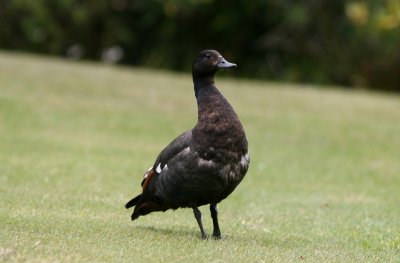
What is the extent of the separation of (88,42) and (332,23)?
33.7 feet

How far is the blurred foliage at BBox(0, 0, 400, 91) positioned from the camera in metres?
31.9

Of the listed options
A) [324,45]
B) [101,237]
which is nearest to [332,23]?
[324,45]

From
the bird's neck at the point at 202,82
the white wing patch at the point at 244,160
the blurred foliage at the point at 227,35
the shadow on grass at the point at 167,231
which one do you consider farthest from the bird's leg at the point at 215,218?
the blurred foliage at the point at 227,35

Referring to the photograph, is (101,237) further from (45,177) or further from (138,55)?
(138,55)

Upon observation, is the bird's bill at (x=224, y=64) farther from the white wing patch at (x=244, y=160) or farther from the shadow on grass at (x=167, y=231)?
the shadow on grass at (x=167, y=231)

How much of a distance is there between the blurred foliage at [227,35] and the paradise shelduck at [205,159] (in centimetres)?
2240

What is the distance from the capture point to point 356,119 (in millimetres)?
21062

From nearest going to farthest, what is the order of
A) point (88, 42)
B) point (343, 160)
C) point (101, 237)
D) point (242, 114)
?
1. point (101, 237)
2. point (343, 160)
3. point (242, 114)
4. point (88, 42)

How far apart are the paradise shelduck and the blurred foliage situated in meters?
22.4

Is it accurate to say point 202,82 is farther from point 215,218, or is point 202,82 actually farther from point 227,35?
point 227,35

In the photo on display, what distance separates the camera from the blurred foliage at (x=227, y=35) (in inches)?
1254

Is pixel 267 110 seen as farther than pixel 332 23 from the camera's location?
No

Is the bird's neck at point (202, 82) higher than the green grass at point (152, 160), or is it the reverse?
the bird's neck at point (202, 82)

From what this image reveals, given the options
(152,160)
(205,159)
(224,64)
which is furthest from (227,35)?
(205,159)
